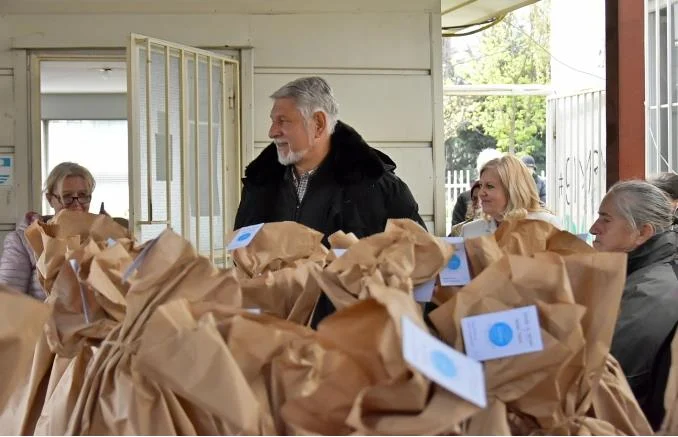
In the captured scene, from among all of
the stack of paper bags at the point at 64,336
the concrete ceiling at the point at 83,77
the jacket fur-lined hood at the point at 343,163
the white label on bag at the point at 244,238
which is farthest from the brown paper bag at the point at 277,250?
the concrete ceiling at the point at 83,77

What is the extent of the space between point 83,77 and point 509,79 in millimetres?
13463

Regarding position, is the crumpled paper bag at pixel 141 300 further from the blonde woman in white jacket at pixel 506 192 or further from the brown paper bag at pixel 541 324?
the blonde woman in white jacket at pixel 506 192

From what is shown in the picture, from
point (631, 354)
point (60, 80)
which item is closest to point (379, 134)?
point (631, 354)

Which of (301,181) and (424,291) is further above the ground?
(301,181)

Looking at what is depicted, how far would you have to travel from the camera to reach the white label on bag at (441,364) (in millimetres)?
1021

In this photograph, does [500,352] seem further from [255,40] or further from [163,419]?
[255,40]

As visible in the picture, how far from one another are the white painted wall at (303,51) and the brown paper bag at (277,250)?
251 centimetres

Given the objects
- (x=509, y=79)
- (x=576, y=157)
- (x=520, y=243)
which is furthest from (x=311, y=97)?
(x=509, y=79)

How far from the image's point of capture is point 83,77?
33.1ft

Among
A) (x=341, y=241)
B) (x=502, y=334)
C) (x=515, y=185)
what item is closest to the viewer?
(x=502, y=334)

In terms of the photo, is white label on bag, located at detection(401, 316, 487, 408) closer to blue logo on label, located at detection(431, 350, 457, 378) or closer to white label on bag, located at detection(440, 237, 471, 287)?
blue logo on label, located at detection(431, 350, 457, 378)

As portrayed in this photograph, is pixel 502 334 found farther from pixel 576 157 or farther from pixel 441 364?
pixel 576 157

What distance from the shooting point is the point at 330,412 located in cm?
116

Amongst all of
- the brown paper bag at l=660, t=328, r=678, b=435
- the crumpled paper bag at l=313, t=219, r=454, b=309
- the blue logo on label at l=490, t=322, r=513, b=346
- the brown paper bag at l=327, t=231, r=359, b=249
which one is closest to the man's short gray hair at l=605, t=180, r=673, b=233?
the brown paper bag at l=660, t=328, r=678, b=435
